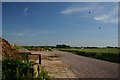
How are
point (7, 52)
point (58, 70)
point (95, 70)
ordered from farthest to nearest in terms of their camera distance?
point (95, 70) → point (7, 52) → point (58, 70)

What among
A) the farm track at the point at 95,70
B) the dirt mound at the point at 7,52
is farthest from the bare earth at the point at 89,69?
the dirt mound at the point at 7,52

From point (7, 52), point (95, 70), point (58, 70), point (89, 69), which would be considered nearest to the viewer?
point (58, 70)

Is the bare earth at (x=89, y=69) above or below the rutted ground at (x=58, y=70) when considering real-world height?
below

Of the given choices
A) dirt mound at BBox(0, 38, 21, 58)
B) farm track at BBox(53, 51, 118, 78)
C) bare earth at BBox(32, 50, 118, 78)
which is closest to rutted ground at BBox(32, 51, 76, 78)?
bare earth at BBox(32, 50, 118, 78)

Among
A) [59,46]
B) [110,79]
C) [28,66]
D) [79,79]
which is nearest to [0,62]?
[28,66]

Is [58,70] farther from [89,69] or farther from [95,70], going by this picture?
[89,69]

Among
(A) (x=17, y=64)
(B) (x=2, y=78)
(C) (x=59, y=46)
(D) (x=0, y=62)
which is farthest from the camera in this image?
(C) (x=59, y=46)

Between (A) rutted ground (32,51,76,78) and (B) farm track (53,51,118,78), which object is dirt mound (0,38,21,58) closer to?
(A) rutted ground (32,51,76,78)

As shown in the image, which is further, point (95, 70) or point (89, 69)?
point (89, 69)

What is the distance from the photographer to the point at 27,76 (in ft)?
34.2

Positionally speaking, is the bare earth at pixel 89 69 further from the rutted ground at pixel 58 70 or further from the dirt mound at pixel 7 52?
the dirt mound at pixel 7 52

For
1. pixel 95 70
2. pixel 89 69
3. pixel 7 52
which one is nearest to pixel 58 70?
pixel 95 70

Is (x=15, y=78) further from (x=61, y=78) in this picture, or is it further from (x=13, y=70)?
(x=61, y=78)

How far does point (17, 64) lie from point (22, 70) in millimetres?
676
